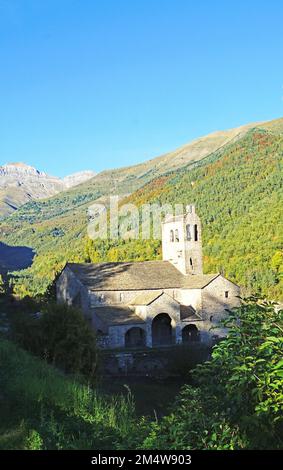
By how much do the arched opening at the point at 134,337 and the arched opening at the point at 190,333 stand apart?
361 centimetres

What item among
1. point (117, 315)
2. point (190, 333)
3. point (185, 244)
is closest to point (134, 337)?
point (117, 315)

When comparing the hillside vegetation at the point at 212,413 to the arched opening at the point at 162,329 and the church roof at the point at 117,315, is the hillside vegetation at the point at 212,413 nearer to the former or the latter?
the church roof at the point at 117,315

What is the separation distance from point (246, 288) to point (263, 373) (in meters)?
54.8

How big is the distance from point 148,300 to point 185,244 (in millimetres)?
8156

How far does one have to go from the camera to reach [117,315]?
117ft

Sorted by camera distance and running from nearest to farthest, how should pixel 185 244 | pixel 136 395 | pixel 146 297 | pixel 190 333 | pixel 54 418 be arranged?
pixel 54 418, pixel 136 395, pixel 146 297, pixel 190 333, pixel 185 244

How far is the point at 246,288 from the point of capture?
59.4 meters

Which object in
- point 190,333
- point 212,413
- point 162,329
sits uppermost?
point 162,329

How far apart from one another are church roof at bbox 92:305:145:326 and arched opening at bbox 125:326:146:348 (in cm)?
96

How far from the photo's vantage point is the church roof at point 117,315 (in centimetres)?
3466

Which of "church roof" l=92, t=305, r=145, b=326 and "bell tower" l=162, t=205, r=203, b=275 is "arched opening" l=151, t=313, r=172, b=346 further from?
"bell tower" l=162, t=205, r=203, b=275

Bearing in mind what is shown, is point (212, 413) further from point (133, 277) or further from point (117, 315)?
point (133, 277)

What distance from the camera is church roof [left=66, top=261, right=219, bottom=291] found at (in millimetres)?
37562

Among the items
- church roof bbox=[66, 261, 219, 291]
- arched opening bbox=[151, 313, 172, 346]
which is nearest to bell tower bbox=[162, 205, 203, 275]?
church roof bbox=[66, 261, 219, 291]
